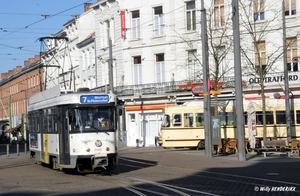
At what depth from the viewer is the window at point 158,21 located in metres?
50.1

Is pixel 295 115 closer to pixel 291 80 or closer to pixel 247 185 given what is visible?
pixel 291 80

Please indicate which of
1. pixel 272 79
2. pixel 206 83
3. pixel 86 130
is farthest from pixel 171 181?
pixel 272 79

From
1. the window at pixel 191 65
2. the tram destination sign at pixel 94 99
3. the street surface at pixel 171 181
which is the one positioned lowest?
the street surface at pixel 171 181

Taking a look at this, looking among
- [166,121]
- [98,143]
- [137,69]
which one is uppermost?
[137,69]

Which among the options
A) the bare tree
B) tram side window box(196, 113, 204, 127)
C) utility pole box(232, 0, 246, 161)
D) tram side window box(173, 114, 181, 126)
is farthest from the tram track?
the bare tree

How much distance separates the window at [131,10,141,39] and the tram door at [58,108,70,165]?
28.7m

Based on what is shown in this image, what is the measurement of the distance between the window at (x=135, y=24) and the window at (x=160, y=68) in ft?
9.26

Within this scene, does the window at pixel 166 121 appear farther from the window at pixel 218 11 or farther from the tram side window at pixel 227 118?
the window at pixel 218 11

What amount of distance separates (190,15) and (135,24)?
18.6 feet

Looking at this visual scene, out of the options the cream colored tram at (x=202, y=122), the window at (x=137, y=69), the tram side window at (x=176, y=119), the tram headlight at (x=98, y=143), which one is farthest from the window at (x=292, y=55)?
the tram headlight at (x=98, y=143)

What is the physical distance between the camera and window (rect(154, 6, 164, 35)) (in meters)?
50.1

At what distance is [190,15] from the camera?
48.2 meters

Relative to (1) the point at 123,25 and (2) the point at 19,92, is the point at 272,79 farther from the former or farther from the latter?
(2) the point at 19,92

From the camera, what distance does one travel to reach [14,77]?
98500 mm
